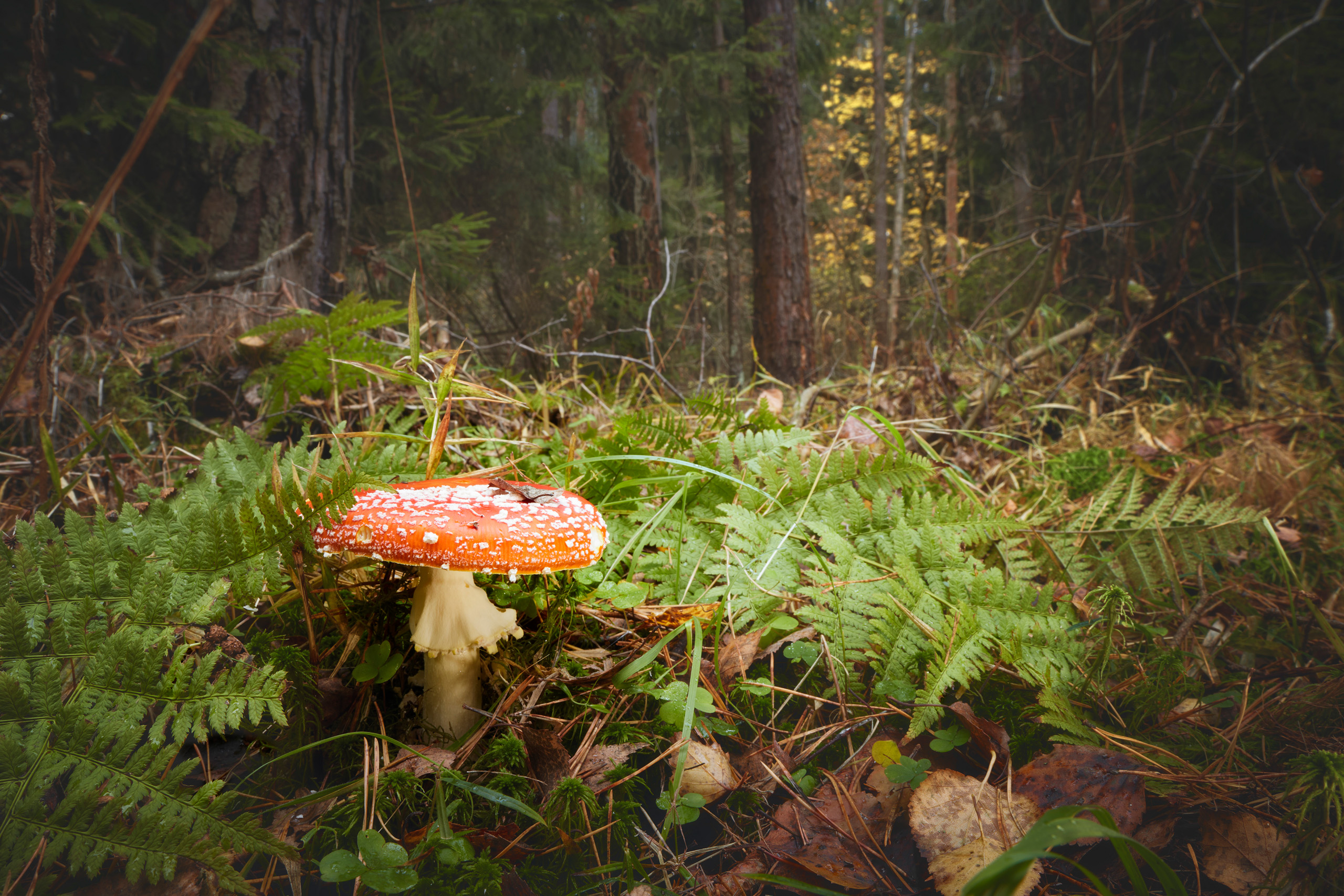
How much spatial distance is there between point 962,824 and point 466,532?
0.88m

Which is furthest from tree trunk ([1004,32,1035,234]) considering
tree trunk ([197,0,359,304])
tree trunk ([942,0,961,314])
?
tree trunk ([197,0,359,304])

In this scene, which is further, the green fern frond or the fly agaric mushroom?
the fly agaric mushroom

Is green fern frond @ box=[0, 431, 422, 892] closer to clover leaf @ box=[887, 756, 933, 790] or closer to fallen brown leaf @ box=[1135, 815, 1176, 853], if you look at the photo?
clover leaf @ box=[887, 756, 933, 790]

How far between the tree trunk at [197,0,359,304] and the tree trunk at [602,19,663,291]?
342cm

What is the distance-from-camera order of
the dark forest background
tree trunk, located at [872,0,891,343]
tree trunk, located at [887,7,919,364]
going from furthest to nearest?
tree trunk, located at [872,0,891,343]
tree trunk, located at [887,7,919,364]
the dark forest background

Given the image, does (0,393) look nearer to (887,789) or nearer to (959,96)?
(887,789)

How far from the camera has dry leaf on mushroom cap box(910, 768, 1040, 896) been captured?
0.93 metres

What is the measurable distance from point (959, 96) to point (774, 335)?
231 inches

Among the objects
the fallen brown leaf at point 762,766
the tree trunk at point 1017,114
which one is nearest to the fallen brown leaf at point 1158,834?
the fallen brown leaf at point 762,766

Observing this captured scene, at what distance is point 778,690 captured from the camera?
1319 mm

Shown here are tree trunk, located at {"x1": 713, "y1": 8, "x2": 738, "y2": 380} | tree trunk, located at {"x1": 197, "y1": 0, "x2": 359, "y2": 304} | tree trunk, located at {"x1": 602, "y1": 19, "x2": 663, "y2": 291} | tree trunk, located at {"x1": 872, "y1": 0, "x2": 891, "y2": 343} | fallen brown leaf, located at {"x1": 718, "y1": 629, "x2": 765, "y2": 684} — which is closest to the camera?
fallen brown leaf, located at {"x1": 718, "y1": 629, "x2": 765, "y2": 684}

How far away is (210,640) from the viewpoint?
1095 mm

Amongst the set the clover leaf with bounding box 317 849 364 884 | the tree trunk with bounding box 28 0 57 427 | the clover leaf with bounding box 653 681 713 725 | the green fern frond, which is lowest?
the clover leaf with bounding box 317 849 364 884

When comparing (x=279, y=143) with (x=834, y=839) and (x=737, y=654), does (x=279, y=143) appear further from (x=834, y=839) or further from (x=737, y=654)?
(x=834, y=839)
